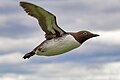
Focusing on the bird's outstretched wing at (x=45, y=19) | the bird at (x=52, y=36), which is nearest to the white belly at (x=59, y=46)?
the bird at (x=52, y=36)

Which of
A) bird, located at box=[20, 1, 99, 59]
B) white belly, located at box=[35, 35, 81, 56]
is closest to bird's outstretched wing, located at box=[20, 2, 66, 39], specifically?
bird, located at box=[20, 1, 99, 59]

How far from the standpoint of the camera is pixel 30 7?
26.8m

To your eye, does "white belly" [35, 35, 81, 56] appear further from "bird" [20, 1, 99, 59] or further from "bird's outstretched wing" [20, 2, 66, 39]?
"bird's outstretched wing" [20, 2, 66, 39]

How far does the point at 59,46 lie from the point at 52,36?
1.41 m

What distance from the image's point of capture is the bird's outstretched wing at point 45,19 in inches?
1057

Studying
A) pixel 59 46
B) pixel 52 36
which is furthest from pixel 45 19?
pixel 59 46

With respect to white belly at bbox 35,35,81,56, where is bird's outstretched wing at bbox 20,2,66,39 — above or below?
above

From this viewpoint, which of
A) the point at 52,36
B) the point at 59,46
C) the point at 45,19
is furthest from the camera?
the point at 52,36

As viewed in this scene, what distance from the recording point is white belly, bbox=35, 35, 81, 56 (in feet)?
87.7

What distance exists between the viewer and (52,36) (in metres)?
28.2

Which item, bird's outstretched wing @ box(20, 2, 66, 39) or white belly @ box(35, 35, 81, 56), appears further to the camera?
bird's outstretched wing @ box(20, 2, 66, 39)

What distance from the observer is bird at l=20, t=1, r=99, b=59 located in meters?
26.8

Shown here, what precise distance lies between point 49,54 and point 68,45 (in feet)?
3.13

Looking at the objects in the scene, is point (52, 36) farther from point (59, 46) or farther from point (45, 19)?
point (59, 46)
